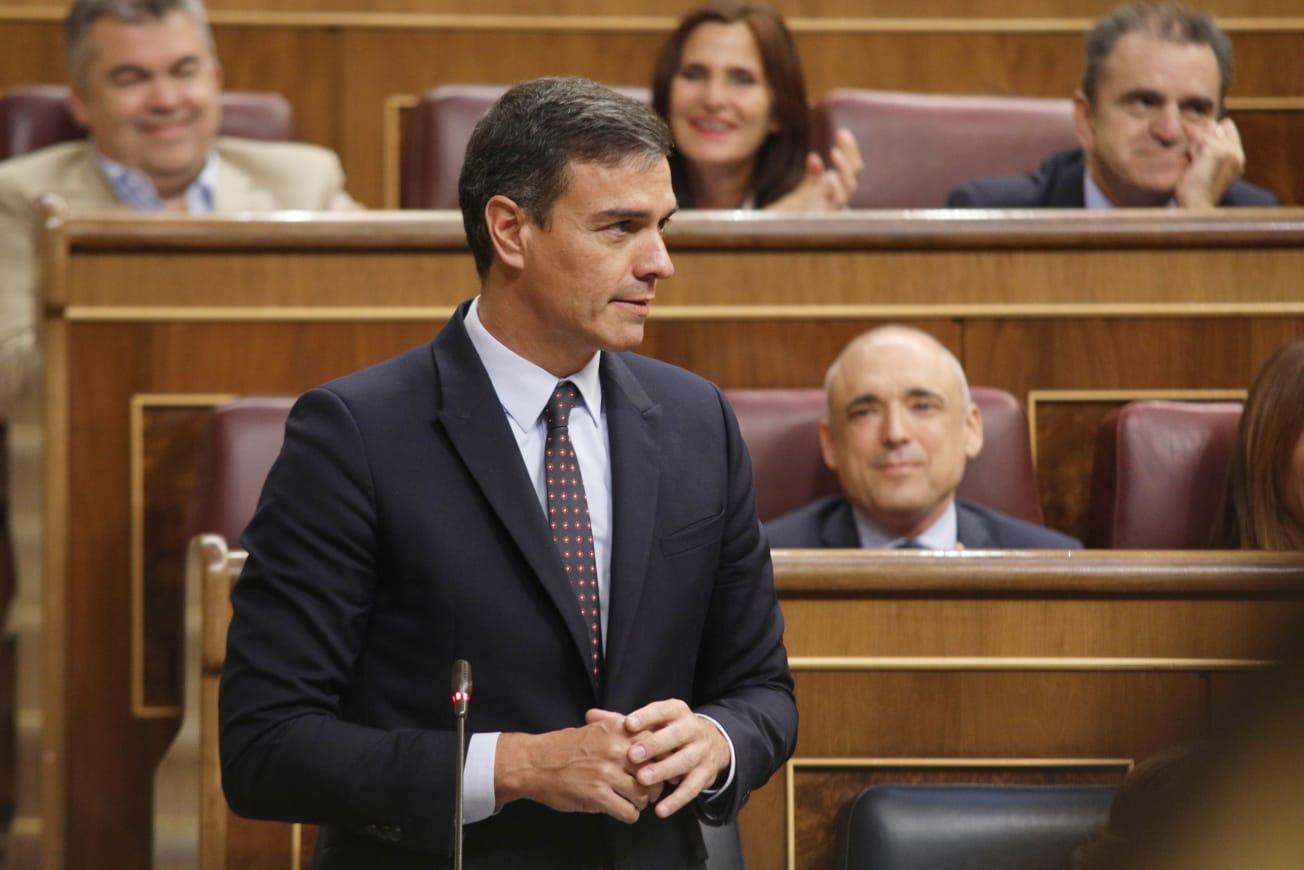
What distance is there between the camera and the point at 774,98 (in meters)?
1.39

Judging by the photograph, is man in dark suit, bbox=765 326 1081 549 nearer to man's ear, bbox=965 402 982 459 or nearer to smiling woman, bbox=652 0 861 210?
man's ear, bbox=965 402 982 459

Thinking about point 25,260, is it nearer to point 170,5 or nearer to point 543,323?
point 170,5

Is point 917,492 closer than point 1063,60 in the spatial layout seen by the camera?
Yes

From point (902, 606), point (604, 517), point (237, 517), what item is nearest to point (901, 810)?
point (902, 606)

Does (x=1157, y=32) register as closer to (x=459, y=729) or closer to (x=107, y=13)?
(x=107, y=13)

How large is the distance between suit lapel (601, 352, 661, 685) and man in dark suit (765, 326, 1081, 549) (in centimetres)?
45

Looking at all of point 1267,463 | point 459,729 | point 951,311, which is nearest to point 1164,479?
point 1267,463

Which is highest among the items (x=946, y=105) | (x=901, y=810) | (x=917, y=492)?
(x=946, y=105)

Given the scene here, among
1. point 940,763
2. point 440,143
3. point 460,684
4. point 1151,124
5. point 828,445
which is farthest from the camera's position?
point 440,143

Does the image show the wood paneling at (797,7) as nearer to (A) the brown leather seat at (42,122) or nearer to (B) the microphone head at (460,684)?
(A) the brown leather seat at (42,122)

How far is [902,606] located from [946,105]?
803 mm

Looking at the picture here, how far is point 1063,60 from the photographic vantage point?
1.69 meters

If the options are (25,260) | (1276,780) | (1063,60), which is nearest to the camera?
(1276,780)

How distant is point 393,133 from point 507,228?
1.08 meters
